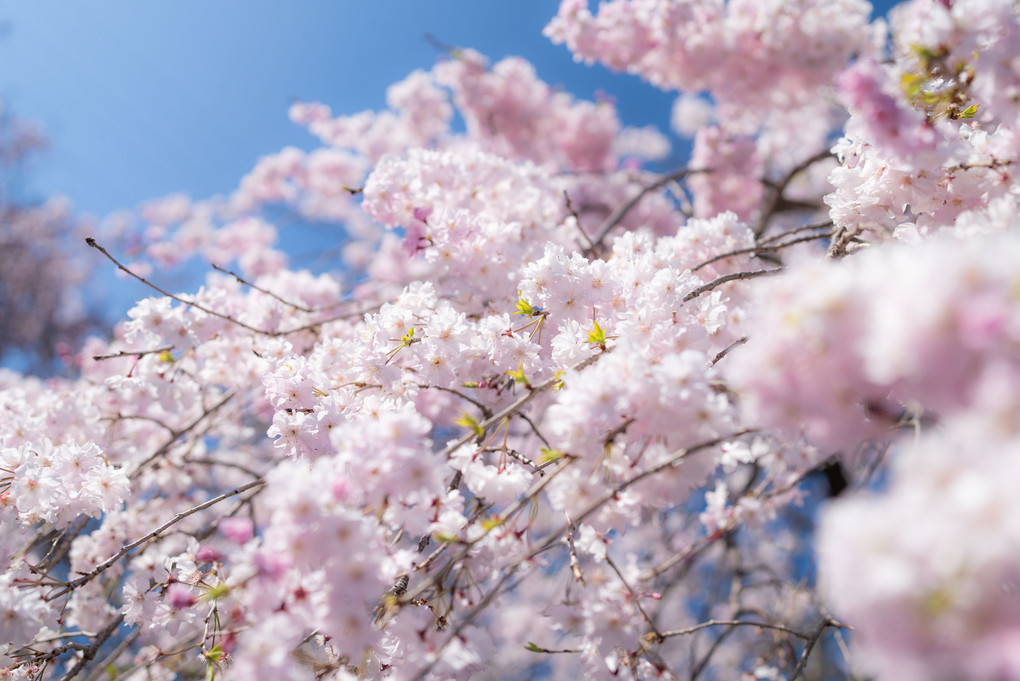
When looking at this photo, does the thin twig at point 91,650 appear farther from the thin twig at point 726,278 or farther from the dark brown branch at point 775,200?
the dark brown branch at point 775,200

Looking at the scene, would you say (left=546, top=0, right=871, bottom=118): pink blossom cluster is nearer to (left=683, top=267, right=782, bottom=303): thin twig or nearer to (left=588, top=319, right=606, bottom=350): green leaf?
(left=683, top=267, right=782, bottom=303): thin twig

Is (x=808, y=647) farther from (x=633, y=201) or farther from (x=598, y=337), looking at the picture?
(x=633, y=201)

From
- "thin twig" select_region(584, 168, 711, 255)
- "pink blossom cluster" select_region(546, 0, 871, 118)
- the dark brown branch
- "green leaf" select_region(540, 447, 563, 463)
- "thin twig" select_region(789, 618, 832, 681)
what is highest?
"pink blossom cluster" select_region(546, 0, 871, 118)

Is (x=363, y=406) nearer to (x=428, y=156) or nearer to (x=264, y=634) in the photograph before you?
(x=264, y=634)

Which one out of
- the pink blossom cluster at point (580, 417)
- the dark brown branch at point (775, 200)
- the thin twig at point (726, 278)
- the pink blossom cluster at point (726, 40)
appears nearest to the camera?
the pink blossom cluster at point (580, 417)

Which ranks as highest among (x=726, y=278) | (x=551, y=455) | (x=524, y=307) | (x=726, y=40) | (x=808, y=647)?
(x=726, y=40)

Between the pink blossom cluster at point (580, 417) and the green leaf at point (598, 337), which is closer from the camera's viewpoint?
the pink blossom cluster at point (580, 417)

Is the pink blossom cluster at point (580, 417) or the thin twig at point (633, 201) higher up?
the thin twig at point (633, 201)

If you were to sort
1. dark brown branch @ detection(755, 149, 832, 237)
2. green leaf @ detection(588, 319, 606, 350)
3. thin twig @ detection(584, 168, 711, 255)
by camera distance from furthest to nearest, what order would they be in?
1. dark brown branch @ detection(755, 149, 832, 237)
2. thin twig @ detection(584, 168, 711, 255)
3. green leaf @ detection(588, 319, 606, 350)

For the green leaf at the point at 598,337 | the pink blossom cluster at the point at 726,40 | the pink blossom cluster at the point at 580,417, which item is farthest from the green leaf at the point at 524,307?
the pink blossom cluster at the point at 726,40

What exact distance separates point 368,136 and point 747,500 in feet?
22.3

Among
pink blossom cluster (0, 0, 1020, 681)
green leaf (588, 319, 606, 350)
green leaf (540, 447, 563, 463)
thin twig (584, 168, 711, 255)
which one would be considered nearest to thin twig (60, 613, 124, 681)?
pink blossom cluster (0, 0, 1020, 681)

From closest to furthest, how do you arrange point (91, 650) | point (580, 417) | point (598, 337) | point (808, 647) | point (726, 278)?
point (580, 417) < point (598, 337) < point (726, 278) < point (91, 650) < point (808, 647)

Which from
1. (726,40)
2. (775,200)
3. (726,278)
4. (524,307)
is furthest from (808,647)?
(726,40)
